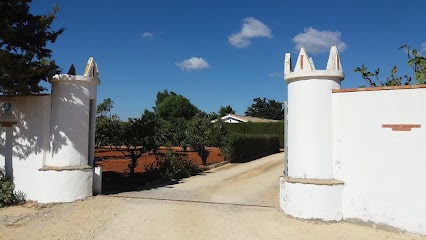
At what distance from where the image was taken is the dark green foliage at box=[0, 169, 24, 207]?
31.0 feet

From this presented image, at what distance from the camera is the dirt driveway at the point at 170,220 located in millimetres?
7191

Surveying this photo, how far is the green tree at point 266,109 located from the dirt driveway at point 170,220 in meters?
69.4

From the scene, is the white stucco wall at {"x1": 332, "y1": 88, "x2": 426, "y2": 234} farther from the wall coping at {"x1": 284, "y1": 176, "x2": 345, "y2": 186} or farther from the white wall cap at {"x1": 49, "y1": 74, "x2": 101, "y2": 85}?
the white wall cap at {"x1": 49, "y1": 74, "x2": 101, "y2": 85}

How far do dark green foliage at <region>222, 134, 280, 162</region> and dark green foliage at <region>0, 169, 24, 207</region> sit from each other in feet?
41.4

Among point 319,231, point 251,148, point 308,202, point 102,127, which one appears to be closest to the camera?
point 319,231

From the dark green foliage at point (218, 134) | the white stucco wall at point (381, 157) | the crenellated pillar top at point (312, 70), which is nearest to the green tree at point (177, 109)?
the dark green foliage at point (218, 134)

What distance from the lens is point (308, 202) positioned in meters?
8.00

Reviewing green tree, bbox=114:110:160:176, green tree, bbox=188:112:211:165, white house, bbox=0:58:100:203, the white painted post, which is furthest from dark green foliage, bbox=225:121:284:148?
white house, bbox=0:58:100:203

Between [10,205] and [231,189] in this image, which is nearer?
[10,205]

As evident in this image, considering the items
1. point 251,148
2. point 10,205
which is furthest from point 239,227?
point 251,148

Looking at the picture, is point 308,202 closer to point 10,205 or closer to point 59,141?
point 59,141

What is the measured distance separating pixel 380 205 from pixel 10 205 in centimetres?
835

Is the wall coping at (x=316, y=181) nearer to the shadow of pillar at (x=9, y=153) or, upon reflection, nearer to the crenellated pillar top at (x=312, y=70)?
the crenellated pillar top at (x=312, y=70)

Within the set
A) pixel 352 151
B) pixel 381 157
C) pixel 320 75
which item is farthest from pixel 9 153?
pixel 381 157
